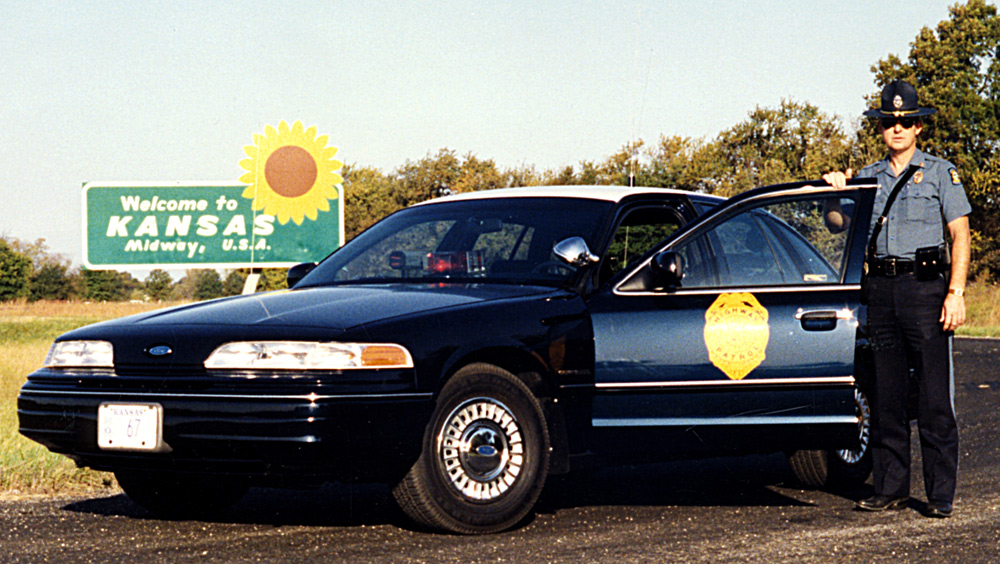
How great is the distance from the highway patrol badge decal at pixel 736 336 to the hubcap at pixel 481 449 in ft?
3.40

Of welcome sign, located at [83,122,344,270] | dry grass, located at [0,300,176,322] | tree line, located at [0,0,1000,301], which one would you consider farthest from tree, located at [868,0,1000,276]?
dry grass, located at [0,300,176,322]

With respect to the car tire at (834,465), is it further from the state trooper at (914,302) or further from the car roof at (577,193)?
the car roof at (577,193)

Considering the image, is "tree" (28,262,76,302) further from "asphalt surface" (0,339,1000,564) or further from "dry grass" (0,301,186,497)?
"asphalt surface" (0,339,1000,564)

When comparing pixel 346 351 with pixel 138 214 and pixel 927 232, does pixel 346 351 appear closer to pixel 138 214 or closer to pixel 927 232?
pixel 927 232

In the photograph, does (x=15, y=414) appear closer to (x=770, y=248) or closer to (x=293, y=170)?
(x=770, y=248)

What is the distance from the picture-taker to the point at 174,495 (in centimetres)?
611

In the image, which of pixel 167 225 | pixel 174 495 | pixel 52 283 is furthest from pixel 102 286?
pixel 174 495

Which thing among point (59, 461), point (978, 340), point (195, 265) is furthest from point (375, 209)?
point (59, 461)

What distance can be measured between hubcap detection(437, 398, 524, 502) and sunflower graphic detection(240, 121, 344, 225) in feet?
60.5

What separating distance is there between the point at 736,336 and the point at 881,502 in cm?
118

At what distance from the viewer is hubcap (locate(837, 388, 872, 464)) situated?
267 inches

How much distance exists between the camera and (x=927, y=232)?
5.96 m

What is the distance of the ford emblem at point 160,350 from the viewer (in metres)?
5.16

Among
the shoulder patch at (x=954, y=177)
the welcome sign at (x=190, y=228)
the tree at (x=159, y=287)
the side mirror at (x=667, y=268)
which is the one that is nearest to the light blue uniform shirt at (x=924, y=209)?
the shoulder patch at (x=954, y=177)
